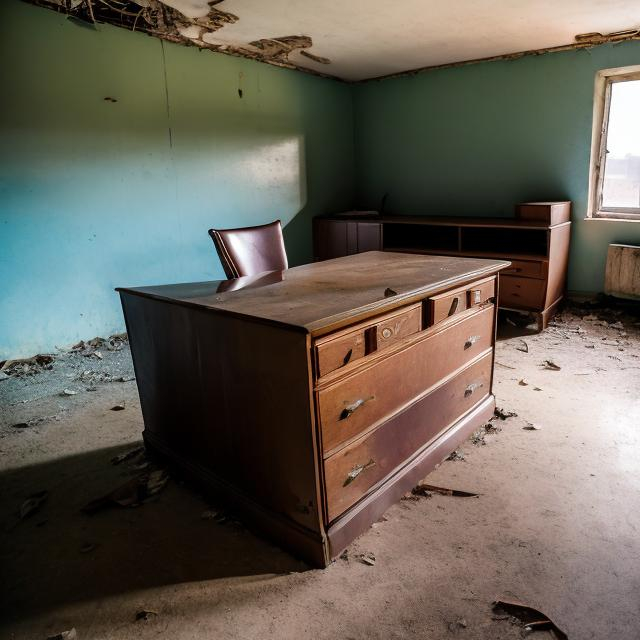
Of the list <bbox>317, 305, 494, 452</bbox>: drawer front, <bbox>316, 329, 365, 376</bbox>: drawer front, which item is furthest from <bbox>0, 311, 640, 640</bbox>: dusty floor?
<bbox>316, 329, 365, 376</bbox>: drawer front

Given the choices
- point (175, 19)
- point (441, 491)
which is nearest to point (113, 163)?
point (175, 19)

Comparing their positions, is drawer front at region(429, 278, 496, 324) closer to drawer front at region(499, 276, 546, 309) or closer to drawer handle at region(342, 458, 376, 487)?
drawer handle at region(342, 458, 376, 487)

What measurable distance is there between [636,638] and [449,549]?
1.77 feet

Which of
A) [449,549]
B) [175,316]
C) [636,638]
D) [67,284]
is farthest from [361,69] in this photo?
[636,638]

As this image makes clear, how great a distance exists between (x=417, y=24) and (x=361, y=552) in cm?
378

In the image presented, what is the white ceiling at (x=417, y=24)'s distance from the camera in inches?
134

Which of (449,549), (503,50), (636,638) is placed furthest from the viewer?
(503,50)

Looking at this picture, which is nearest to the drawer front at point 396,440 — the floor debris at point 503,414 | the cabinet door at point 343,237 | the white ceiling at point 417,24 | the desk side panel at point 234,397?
the desk side panel at point 234,397

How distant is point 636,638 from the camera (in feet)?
4.28

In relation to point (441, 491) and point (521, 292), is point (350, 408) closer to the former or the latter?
point (441, 491)

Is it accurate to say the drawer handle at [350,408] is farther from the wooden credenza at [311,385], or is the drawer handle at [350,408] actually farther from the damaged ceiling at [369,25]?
the damaged ceiling at [369,25]

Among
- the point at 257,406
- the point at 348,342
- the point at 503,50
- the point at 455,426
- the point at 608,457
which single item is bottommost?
the point at 608,457

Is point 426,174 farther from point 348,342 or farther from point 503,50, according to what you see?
point 348,342

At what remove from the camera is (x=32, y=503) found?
197cm
